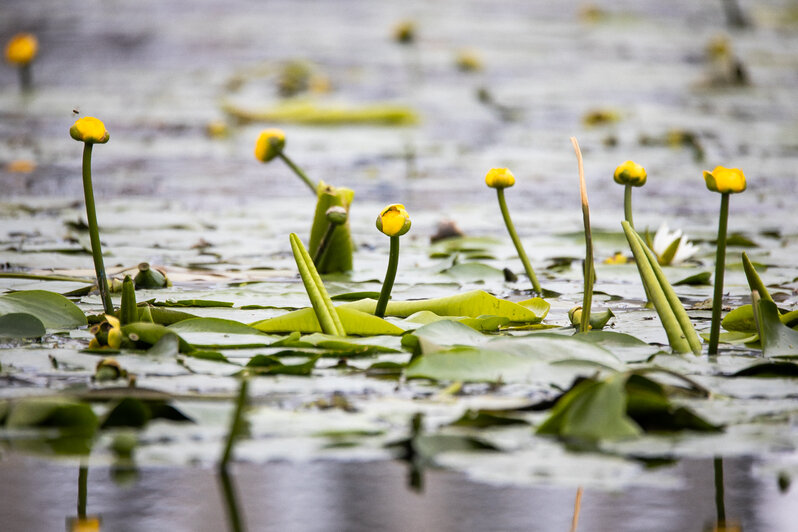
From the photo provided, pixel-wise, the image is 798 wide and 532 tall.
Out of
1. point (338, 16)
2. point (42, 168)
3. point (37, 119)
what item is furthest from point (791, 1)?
point (42, 168)

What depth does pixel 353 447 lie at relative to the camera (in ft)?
2.81

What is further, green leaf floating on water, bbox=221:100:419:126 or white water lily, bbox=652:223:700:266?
green leaf floating on water, bbox=221:100:419:126

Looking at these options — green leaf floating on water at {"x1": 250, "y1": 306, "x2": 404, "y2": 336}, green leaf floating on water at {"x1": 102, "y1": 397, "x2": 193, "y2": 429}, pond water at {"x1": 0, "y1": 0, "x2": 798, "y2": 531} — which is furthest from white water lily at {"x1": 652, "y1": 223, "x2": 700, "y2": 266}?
green leaf floating on water at {"x1": 102, "y1": 397, "x2": 193, "y2": 429}

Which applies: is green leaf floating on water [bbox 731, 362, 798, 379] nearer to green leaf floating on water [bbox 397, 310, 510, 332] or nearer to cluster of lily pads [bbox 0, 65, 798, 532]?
cluster of lily pads [bbox 0, 65, 798, 532]

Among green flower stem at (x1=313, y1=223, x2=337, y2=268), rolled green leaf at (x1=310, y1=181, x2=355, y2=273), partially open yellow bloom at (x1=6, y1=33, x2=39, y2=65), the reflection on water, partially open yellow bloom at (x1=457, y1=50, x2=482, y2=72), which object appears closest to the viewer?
the reflection on water

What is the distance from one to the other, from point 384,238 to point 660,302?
1.25 metres

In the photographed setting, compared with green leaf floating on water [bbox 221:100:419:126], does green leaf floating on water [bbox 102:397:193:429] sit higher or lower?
lower

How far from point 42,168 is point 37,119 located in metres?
1.88

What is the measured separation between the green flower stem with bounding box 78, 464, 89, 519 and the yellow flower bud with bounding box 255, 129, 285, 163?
38.6 inches

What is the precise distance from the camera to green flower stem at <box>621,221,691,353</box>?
3.82 ft

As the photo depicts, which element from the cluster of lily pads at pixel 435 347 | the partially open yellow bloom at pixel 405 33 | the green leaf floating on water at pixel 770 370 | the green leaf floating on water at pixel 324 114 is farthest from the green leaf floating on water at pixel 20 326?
the partially open yellow bloom at pixel 405 33

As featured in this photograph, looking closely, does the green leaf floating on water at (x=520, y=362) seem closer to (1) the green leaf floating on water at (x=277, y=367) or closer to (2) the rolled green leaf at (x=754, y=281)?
(1) the green leaf floating on water at (x=277, y=367)

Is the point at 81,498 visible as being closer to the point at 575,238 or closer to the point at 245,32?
the point at 575,238

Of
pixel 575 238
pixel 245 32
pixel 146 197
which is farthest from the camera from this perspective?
pixel 245 32
